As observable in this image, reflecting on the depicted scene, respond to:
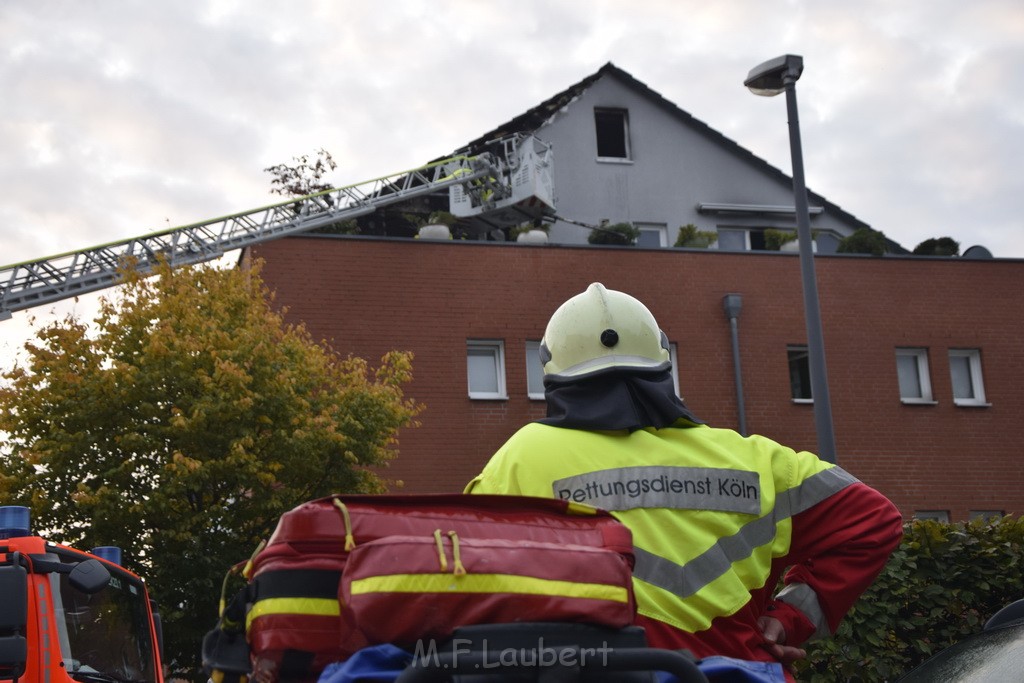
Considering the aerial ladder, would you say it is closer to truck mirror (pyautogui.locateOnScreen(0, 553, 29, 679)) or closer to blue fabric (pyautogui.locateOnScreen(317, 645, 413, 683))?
truck mirror (pyautogui.locateOnScreen(0, 553, 29, 679))

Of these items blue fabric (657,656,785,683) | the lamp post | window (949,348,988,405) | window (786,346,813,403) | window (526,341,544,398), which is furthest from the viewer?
window (949,348,988,405)

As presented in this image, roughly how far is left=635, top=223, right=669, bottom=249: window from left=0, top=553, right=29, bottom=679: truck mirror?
75.4ft

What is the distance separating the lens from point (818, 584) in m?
3.59

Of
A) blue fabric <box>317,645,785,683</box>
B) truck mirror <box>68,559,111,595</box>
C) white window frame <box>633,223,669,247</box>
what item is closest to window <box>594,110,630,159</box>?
white window frame <box>633,223,669,247</box>

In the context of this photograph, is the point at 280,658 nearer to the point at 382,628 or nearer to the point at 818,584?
the point at 382,628

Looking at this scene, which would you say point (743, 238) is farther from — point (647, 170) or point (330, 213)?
point (330, 213)

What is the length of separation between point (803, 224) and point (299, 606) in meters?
11.6

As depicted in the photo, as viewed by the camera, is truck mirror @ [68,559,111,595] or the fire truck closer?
the fire truck

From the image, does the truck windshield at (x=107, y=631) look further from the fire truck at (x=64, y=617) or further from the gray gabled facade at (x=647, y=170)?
the gray gabled facade at (x=647, y=170)

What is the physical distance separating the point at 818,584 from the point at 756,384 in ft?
73.7

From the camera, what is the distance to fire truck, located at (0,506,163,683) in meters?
8.02

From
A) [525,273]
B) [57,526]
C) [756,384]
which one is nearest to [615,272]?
[525,273]

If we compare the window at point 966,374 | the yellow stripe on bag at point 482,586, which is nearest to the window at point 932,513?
the window at point 966,374

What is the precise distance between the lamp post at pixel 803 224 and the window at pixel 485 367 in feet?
36.2
